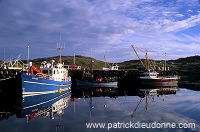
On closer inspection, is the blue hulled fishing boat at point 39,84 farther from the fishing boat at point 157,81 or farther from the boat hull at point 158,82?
the boat hull at point 158,82

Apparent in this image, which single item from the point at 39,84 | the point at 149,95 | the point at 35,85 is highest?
the point at 39,84

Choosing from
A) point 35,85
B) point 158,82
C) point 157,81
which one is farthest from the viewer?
point 158,82

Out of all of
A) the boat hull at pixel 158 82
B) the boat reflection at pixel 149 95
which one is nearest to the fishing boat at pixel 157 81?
the boat hull at pixel 158 82

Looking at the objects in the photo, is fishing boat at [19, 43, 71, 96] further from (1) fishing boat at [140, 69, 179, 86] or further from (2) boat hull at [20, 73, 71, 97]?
(1) fishing boat at [140, 69, 179, 86]

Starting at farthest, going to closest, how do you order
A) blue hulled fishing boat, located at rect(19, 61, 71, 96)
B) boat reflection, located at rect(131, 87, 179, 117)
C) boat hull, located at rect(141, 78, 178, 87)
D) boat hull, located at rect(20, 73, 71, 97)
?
boat hull, located at rect(141, 78, 178, 87), blue hulled fishing boat, located at rect(19, 61, 71, 96), boat hull, located at rect(20, 73, 71, 97), boat reflection, located at rect(131, 87, 179, 117)

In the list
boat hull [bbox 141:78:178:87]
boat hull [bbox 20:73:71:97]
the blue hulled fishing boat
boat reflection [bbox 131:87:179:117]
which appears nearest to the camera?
boat reflection [bbox 131:87:179:117]

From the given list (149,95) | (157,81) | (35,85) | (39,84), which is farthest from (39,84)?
(157,81)

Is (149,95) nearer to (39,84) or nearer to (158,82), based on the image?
(39,84)

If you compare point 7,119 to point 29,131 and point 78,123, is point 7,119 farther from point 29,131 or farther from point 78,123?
point 78,123

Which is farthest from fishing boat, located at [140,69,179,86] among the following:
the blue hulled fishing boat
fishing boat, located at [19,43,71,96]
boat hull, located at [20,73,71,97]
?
boat hull, located at [20,73,71,97]

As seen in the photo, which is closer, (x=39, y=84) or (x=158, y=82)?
(x=39, y=84)

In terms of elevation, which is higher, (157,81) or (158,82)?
(157,81)

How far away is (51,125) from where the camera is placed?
854 inches

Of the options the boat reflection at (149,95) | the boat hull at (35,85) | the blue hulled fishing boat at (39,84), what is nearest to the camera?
the boat reflection at (149,95)
